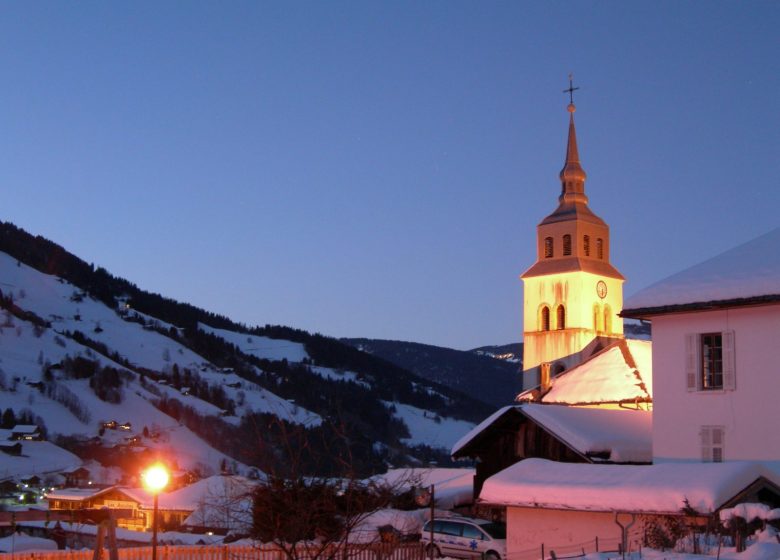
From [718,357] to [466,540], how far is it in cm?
826

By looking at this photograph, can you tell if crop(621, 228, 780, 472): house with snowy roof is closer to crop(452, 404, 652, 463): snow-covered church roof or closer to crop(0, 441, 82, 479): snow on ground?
crop(452, 404, 652, 463): snow-covered church roof

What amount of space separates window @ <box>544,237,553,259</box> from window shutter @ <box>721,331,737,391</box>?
191ft

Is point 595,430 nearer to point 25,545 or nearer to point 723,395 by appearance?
point 723,395

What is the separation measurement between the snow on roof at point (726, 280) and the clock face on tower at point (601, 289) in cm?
5277

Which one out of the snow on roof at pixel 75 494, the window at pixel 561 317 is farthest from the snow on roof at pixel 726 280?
the snow on roof at pixel 75 494

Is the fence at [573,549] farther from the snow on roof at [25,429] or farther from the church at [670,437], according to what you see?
the snow on roof at [25,429]

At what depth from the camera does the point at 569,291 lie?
8381cm

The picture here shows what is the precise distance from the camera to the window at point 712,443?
29.1m

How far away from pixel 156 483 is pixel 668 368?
51.7 feet

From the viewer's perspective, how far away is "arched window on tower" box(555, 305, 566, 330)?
275ft

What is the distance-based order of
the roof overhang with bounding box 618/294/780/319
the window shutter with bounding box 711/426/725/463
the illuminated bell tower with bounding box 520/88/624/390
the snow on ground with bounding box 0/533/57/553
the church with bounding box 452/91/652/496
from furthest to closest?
the illuminated bell tower with bounding box 520/88/624/390
the snow on ground with bounding box 0/533/57/553
the church with bounding box 452/91/652/496
the window shutter with bounding box 711/426/725/463
the roof overhang with bounding box 618/294/780/319

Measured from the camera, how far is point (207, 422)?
655 ft

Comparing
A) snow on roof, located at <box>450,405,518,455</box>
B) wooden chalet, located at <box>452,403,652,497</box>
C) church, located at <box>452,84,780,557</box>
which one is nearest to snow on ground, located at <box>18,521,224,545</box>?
snow on roof, located at <box>450,405,518,455</box>

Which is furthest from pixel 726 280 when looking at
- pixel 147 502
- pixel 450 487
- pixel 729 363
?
pixel 147 502
